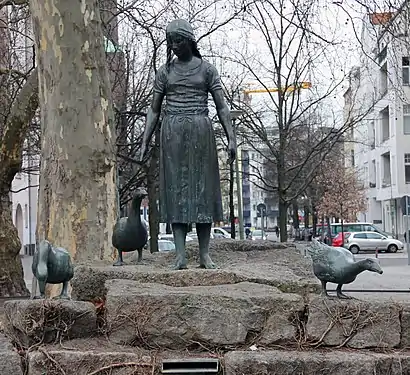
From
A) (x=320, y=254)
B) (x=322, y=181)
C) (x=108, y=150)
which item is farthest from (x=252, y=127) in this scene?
(x=322, y=181)

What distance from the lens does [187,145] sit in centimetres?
714

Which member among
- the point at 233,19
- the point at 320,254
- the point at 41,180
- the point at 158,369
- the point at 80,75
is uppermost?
the point at 233,19

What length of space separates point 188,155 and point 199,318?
2.00 m

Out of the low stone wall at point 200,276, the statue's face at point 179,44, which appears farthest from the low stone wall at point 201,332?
the statue's face at point 179,44

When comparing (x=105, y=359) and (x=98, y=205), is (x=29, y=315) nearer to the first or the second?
(x=105, y=359)

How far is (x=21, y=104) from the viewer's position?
14898mm

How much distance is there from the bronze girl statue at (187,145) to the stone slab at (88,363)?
1812 millimetres

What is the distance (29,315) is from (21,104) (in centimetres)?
990

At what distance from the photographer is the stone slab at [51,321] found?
223 inches

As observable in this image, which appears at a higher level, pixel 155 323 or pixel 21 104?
pixel 21 104

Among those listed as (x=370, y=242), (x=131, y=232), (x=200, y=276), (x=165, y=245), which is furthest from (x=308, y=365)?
(x=370, y=242)

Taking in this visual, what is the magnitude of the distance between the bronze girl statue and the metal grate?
178cm

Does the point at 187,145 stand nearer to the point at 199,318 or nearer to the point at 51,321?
the point at 199,318

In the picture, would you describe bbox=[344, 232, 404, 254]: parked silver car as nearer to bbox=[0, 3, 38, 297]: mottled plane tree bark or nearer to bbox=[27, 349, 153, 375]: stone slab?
bbox=[0, 3, 38, 297]: mottled plane tree bark
